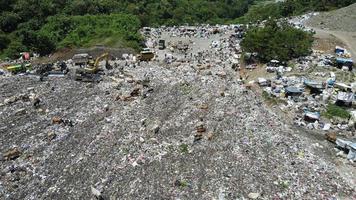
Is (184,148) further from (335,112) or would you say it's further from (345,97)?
(345,97)

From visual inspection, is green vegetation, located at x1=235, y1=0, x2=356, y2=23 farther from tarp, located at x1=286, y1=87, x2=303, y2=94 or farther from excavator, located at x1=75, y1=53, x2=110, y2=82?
excavator, located at x1=75, y1=53, x2=110, y2=82

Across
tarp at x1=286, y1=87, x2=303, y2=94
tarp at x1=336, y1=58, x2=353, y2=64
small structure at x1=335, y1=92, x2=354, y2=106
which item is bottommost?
small structure at x1=335, y1=92, x2=354, y2=106

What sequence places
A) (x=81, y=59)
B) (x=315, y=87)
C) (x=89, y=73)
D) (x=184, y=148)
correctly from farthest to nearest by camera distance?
(x=81, y=59) → (x=89, y=73) → (x=315, y=87) → (x=184, y=148)

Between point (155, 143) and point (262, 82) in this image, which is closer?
point (155, 143)

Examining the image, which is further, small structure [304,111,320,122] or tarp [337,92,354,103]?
tarp [337,92,354,103]

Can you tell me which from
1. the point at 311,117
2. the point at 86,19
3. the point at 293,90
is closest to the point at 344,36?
the point at 293,90

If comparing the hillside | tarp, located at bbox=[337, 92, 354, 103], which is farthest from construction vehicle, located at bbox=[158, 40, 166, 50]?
tarp, located at bbox=[337, 92, 354, 103]

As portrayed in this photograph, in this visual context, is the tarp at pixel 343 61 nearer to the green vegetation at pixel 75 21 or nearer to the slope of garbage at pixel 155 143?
the slope of garbage at pixel 155 143
